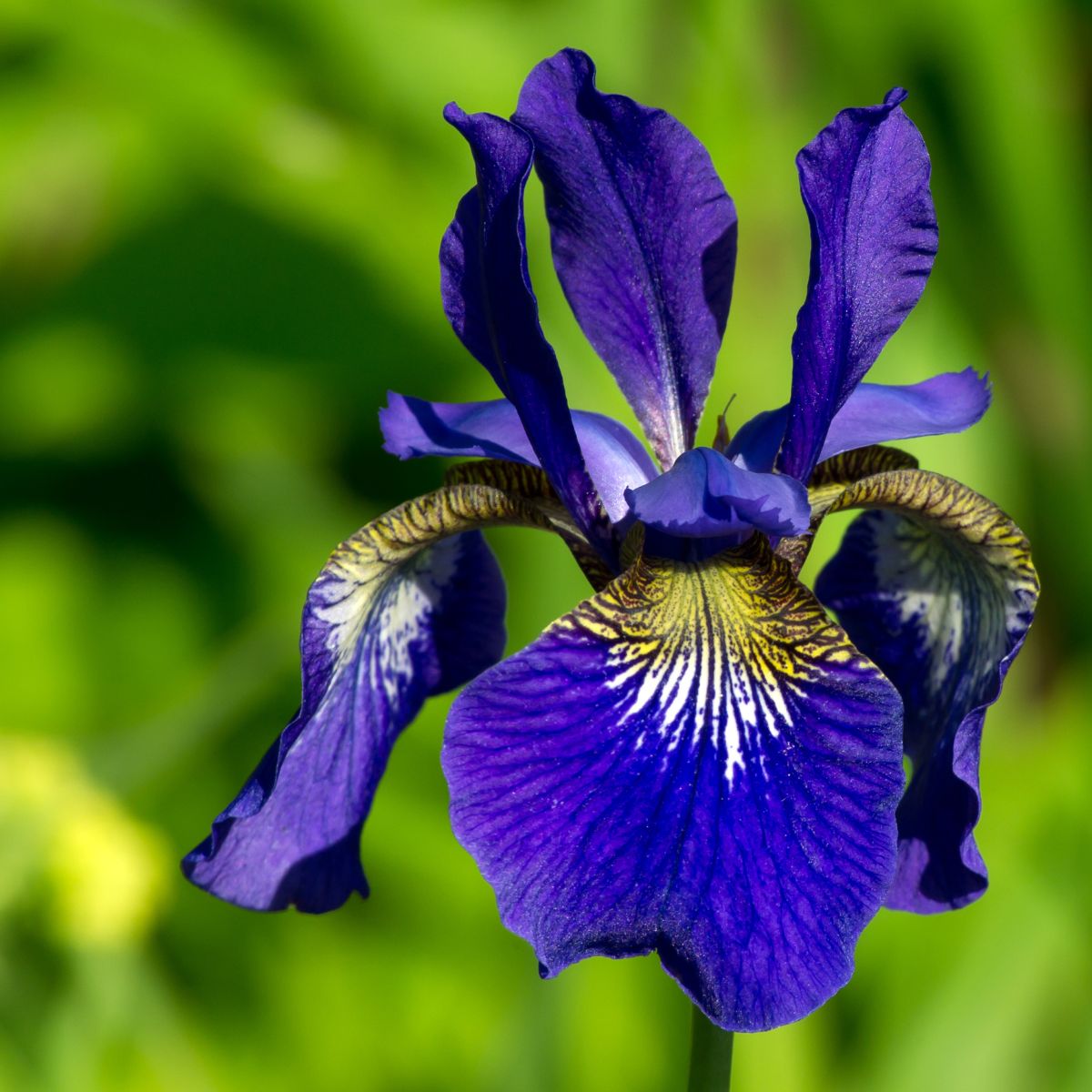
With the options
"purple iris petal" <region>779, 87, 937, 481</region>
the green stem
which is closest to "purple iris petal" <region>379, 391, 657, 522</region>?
"purple iris petal" <region>779, 87, 937, 481</region>

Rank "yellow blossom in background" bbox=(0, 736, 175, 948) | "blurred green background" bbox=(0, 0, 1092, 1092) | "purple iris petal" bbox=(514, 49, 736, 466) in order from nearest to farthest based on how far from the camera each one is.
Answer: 1. "purple iris petal" bbox=(514, 49, 736, 466)
2. "yellow blossom in background" bbox=(0, 736, 175, 948)
3. "blurred green background" bbox=(0, 0, 1092, 1092)

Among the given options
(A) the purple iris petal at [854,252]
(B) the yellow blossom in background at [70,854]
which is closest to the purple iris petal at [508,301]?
(A) the purple iris petal at [854,252]

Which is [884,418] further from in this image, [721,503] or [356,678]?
[356,678]

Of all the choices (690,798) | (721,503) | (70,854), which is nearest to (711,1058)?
(690,798)

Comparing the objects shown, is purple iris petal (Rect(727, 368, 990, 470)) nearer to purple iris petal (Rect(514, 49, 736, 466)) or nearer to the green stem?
purple iris petal (Rect(514, 49, 736, 466))

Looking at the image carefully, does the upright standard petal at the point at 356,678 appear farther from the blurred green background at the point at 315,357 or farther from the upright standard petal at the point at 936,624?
the blurred green background at the point at 315,357
